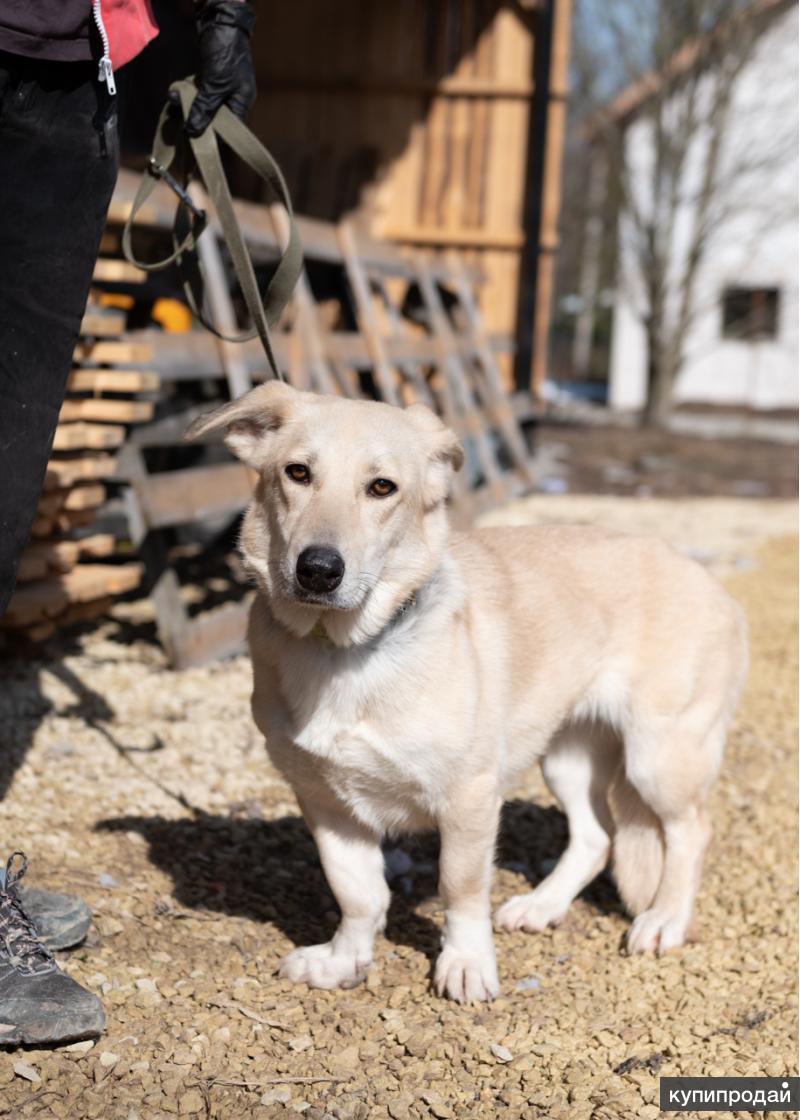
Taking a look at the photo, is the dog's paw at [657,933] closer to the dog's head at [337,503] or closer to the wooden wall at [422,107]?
the dog's head at [337,503]

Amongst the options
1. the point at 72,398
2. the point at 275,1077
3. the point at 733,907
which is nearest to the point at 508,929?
the point at 733,907

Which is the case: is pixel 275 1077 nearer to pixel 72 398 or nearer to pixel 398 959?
pixel 398 959

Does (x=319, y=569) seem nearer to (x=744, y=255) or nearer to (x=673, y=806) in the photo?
(x=673, y=806)

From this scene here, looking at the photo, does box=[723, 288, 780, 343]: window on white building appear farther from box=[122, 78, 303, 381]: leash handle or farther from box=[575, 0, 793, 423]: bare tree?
box=[122, 78, 303, 381]: leash handle

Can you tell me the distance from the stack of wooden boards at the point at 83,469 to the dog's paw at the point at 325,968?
2.43 m

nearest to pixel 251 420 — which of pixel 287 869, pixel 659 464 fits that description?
pixel 287 869

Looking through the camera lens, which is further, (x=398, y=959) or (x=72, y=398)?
(x=72, y=398)

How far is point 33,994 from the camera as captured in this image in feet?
8.91

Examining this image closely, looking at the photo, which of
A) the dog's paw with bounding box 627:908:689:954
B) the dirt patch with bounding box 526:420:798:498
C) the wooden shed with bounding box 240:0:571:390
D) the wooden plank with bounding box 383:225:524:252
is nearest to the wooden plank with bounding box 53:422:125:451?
the dog's paw with bounding box 627:908:689:954

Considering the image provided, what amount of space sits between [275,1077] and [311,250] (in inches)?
221

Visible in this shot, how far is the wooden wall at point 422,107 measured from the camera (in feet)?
37.3

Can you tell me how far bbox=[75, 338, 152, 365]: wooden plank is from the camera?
521 centimetres

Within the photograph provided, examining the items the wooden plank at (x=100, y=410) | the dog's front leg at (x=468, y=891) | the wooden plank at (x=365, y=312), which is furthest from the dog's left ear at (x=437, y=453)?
the wooden plank at (x=365, y=312)

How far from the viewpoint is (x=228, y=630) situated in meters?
5.89
